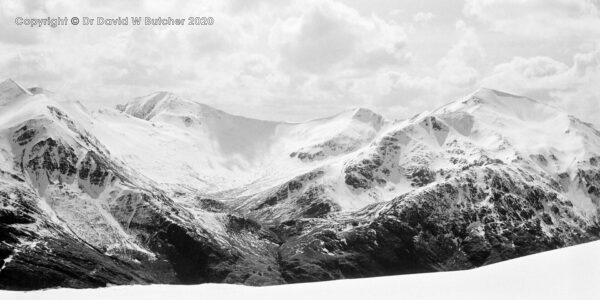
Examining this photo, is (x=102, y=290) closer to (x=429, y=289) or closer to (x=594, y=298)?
(x=429, y=289)

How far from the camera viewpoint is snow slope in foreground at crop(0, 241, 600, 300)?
4384 centimetres

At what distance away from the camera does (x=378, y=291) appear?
46.8m

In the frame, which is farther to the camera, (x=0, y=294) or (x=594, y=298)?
(x=0, y=294)

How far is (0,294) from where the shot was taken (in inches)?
1879

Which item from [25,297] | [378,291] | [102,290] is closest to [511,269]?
[378,291]

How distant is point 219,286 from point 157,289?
14.9 ft

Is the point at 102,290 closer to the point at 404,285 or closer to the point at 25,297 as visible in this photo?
the point at 25,297

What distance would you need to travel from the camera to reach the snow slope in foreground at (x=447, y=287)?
144ft

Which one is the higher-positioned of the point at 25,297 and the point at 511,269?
the point at 25,297

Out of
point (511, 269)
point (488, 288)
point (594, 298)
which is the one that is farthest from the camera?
point (511, 269)

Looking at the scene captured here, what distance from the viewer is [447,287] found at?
46.9 m

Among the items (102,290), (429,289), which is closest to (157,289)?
(102,290)

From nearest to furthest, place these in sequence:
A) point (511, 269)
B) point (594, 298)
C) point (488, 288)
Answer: point (594, 298) → point (488, 288) → point (511, 269)

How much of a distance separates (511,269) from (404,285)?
7.56 m
